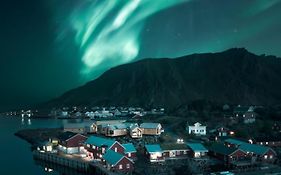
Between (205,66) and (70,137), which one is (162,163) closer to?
(70,137)

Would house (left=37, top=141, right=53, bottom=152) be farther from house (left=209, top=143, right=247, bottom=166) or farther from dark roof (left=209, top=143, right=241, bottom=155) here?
house (left=209, top=143, right=247, bottom=166)

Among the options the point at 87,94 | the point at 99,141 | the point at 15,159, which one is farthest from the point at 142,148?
the point at 87,94

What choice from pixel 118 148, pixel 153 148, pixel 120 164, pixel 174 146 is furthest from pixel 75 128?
pixel 120 164

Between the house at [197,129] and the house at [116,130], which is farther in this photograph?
the house at [116,130]

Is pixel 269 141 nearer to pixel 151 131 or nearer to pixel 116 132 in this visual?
pixel 151 131

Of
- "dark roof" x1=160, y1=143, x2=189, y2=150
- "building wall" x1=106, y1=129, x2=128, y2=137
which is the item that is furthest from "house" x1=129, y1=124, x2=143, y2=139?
"dark roof" x1=160, y1=143, x2=189, y2=150

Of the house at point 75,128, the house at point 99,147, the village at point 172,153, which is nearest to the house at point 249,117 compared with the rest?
the village at point 172,153

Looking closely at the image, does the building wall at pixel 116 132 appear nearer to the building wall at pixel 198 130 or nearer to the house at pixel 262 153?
the building wall at pixel 198 130

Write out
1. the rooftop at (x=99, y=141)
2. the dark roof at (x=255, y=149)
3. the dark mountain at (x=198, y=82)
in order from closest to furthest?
the dark roof at (x=255, y=149), the rooftop at (x=99, y=141), the dark mountain at (x=198, y=82)
